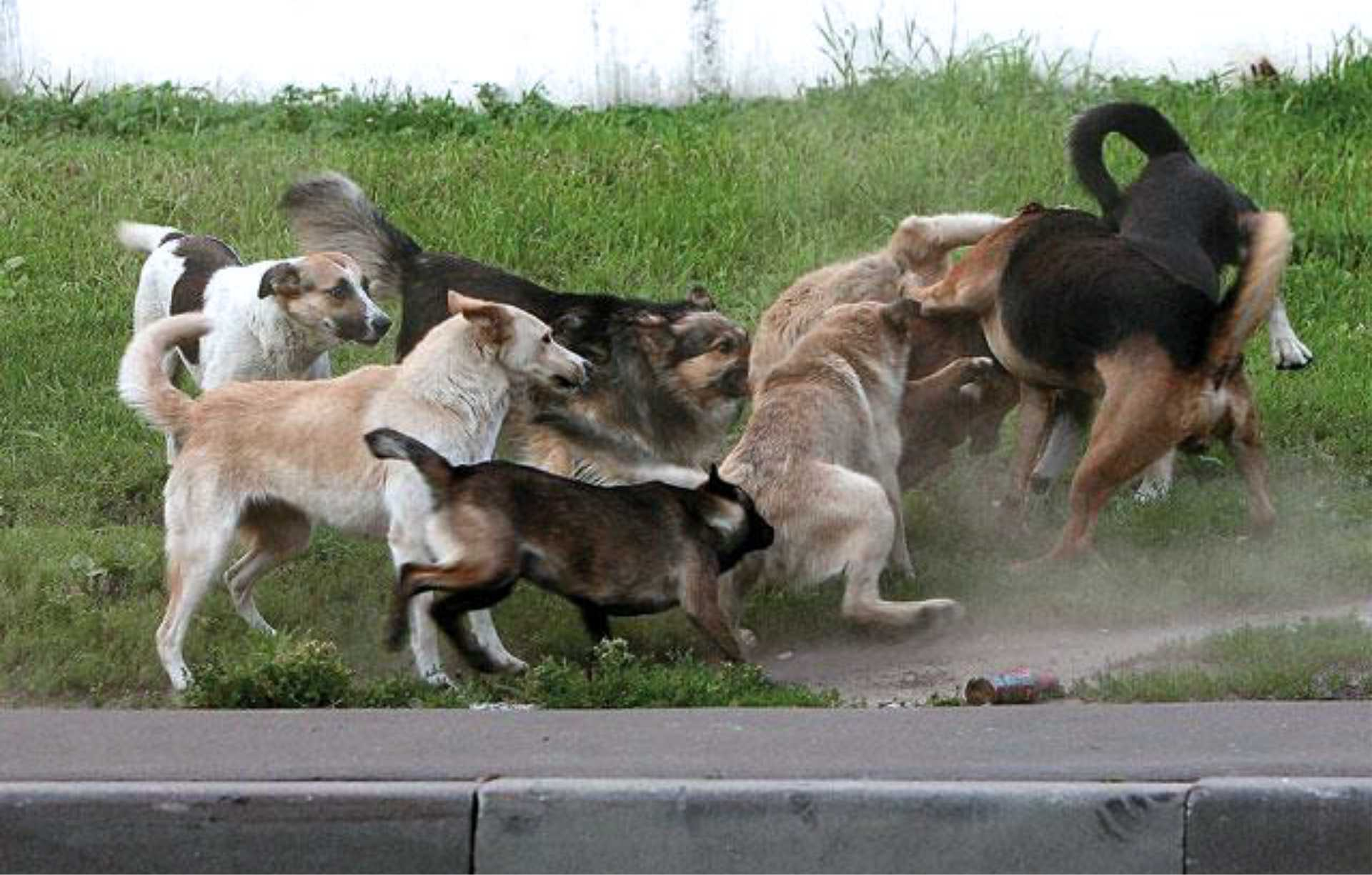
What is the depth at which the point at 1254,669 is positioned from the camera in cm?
795

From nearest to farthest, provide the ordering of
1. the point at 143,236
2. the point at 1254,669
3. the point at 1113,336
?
the point at 1254,669
the point at 1113,336
the point at 143,236

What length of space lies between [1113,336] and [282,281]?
321 cm

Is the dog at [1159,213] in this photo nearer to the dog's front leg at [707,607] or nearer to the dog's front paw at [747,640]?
the dog's front paw at [747,640]

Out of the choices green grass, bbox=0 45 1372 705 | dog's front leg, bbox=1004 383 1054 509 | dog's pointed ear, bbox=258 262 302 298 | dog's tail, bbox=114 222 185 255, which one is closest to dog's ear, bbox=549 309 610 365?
green grass, bbox=0 45 1372 705

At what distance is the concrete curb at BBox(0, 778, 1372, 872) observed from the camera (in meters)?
6.26

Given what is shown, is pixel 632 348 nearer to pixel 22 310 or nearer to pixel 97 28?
pixel 22 310

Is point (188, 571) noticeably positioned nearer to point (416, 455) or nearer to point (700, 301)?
point (416, 455)

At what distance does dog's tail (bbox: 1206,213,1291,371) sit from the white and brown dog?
126 inches

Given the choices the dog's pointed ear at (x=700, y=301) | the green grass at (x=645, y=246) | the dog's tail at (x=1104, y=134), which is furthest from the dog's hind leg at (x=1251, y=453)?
the dog's pointed ear at (x=700, y=301)

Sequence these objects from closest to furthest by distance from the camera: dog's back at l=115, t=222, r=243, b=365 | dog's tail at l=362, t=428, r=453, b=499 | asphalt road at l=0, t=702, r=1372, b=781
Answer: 1. asphalt road at l=0, t=702, r=1372, b=781
2. dog's tail at l=362, t=428, r=453, b=499
3. dog's back at l=115, t=222, r=243, b=365

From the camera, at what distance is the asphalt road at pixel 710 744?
657 cm

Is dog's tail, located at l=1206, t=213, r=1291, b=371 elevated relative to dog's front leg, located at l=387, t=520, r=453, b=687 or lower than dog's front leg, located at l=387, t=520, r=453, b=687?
elevated

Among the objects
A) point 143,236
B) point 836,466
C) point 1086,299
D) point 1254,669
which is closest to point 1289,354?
point 1086,299

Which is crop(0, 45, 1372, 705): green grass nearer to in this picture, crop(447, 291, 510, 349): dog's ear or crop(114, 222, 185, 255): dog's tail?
crop(114, 222, 185, 255): dog's tail
